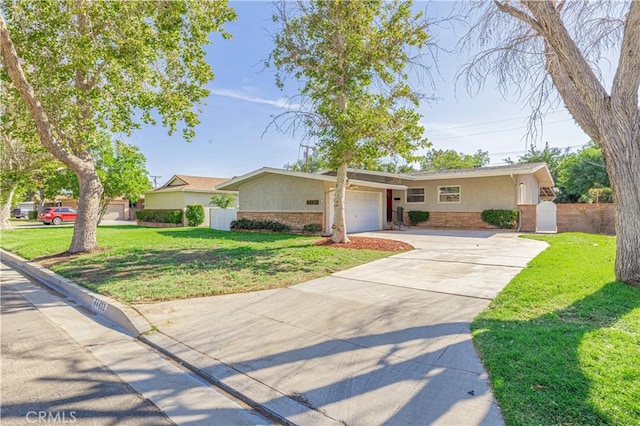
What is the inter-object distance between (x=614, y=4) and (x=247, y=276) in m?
8.24

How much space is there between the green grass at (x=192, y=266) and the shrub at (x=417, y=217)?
10.9 metres

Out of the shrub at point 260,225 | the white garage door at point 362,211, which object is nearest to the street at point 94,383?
the white garage door at point 362,211

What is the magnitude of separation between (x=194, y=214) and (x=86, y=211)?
14.4m

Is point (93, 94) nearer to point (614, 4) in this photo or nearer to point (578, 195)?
point (614, 4)

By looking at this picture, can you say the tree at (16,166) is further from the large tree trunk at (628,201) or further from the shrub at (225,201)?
the large tree trunk at (628,201)

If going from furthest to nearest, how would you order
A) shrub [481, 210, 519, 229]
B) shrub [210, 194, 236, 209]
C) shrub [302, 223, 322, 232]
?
shrub [210, 194, 236, 209], shrub [481, 210, 519, 229], shrub [302, 223, 322, 232]

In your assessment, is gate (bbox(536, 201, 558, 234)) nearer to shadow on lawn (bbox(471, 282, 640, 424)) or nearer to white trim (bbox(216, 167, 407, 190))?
white trim (bbox(216, 167, 407, 190))

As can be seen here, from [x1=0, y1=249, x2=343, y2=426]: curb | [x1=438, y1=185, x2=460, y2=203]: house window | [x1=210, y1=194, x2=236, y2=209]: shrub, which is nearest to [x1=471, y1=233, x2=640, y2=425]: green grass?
[x1=0, y1=249, x2=343, y2=426]: curb

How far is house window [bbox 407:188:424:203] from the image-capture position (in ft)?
70.5

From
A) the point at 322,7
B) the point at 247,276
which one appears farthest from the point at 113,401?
the point at 322,7

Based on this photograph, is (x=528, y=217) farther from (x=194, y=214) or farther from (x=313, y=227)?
(x=194, y=214)

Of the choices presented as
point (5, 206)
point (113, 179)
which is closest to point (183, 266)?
point (113, 179)

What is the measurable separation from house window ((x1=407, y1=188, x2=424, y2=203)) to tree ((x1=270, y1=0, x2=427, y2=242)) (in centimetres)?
1094

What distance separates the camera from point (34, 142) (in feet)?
42.5
